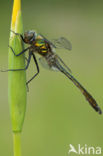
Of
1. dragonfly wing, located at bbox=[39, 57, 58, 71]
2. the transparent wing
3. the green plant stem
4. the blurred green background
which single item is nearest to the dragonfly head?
dragonfly wing, located at bbox=[39, 57, 58, 71]

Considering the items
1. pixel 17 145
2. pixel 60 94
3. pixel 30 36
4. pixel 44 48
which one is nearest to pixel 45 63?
pixel 44 48

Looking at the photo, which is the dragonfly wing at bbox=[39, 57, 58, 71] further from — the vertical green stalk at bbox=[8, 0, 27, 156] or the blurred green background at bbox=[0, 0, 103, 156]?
the blurred green background at bbox=[0, 0, 103, 156]

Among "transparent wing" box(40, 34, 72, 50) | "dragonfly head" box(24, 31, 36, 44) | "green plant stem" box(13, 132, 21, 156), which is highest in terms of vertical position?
"dragonfly head" box(24, 31, 36, 44)

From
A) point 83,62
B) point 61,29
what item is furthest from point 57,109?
point 61,29

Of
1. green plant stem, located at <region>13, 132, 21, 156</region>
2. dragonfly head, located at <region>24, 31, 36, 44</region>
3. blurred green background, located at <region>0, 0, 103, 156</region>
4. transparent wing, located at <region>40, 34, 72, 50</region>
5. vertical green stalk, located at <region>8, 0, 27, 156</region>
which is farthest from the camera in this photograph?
blurred green background, located at <region>0, 0, 103, 156</region>

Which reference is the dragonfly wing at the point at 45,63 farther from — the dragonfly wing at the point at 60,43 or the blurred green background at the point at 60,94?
the blurred green background at the point at 60,94

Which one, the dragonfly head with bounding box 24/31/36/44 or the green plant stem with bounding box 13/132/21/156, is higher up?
the dragonfly head with bounding box 24/31/36/44

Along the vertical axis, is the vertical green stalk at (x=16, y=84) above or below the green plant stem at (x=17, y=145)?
above

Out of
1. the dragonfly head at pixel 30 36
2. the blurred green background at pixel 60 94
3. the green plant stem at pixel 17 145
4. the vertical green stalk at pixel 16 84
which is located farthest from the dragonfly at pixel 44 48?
the blurred green background at pixel 60 94

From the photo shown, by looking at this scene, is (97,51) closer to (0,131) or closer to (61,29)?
(61,29)
